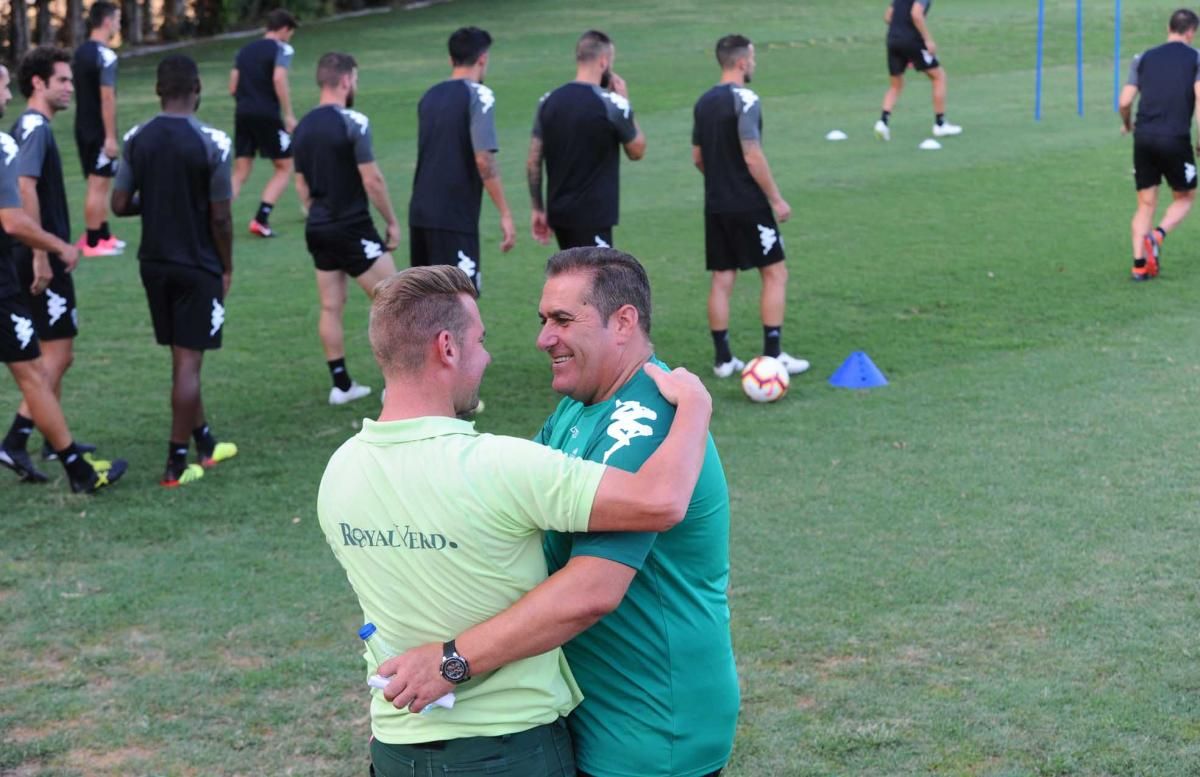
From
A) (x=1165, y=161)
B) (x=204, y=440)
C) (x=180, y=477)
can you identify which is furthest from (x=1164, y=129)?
(x=180, y=477)

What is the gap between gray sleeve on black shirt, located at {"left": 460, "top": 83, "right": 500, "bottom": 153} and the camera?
31.6ft

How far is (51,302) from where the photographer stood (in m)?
9.08

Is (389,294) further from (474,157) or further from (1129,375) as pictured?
(1129,375)

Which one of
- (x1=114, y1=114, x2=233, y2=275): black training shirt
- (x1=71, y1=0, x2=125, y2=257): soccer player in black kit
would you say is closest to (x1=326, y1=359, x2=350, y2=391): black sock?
(x1=114, y1=114, x2=233, y2=275): black training shirt

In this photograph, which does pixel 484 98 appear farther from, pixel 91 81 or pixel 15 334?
pixel 91 81

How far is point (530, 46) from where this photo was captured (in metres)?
32.9

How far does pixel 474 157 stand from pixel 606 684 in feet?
22.5

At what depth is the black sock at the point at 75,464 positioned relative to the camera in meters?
8.32

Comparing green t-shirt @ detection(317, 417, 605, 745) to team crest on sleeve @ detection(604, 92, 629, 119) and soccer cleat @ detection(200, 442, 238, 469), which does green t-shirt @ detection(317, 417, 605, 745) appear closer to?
soccer cleat @ detection(200, 442, 238, 469)

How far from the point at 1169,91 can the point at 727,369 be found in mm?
5171

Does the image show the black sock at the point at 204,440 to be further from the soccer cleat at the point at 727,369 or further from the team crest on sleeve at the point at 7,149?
the soccer cleat at the point at 727,369

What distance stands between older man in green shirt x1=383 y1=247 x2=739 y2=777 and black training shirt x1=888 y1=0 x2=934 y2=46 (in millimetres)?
17886

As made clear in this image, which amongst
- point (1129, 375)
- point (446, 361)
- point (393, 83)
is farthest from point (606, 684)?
point (393, 83)

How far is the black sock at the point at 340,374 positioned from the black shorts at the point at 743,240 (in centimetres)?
263
